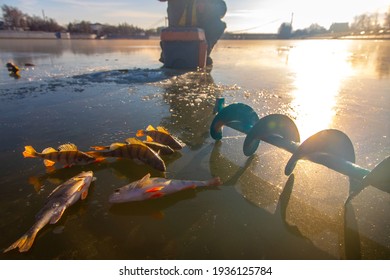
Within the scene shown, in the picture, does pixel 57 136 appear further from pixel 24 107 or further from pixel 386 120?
pixel 386 120

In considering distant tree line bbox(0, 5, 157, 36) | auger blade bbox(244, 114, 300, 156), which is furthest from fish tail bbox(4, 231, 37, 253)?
distant tree line bbox(0, 5, 157, 36)

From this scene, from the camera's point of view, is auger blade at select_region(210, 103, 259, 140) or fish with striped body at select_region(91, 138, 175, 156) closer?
fish with striped body at select_region(91, 138, 175, 156)

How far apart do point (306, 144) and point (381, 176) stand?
0.82m

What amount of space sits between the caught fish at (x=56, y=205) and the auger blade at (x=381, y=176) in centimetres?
318

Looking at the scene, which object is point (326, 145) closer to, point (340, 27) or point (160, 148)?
point (160, 148)

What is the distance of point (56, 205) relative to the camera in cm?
267

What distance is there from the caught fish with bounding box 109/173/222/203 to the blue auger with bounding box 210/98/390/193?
4.78 ft

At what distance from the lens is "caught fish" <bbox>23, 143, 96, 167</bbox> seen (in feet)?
11.7

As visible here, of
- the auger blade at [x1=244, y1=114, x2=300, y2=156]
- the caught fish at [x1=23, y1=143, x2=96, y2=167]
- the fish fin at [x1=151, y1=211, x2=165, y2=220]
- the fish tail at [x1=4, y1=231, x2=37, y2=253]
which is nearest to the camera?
the fish tail at [x1=4, y1=231, x2=37, y2=253]

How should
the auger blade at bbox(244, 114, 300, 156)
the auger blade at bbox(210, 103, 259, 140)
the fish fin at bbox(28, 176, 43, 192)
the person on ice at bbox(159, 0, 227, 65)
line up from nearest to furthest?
the fish fin at bbox(28, 176, 43, 192) < the auger blade at bbox(244, 114, 300, 156) < the auger blade at bbox(210, 103, 259, 140) < the person on ice at bbox(159, 0, 227, 65)

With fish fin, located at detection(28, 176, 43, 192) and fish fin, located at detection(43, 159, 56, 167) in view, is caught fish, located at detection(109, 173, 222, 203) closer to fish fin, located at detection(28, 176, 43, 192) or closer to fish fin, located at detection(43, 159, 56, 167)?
fish fin, located at detection(28, 176, 43, 192)

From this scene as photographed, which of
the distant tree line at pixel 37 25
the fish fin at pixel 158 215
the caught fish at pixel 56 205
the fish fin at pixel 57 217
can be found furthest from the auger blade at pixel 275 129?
the distant tree line at pixel 37 25

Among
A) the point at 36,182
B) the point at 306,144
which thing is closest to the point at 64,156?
the point at 36,182
